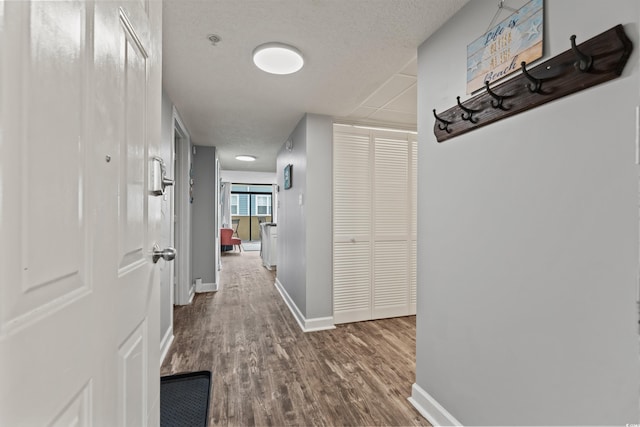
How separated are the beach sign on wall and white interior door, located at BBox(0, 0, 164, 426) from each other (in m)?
1.37

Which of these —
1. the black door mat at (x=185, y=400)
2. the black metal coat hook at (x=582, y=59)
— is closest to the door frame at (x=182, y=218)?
the black door mat at (x=185, y=400)

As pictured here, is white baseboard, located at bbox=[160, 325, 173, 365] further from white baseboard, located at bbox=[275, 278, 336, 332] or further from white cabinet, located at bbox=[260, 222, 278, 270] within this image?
white cabinet, located at bbox=[260, 222, 278, 270]

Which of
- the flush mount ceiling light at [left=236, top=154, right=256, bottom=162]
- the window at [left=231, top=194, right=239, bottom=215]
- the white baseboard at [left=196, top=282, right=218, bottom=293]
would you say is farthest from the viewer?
the window at [left=231, top=194, right=239, bottom=215]

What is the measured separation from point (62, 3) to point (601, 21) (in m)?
1.41

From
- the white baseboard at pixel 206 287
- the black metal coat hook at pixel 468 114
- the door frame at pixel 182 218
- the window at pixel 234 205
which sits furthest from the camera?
the window at pixel 234 205

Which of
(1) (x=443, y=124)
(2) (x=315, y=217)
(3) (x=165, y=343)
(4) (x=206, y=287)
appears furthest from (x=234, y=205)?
(1) (x=443, y=124)

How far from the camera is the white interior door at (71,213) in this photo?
0.36 meters

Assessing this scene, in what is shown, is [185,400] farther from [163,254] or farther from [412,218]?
[412,218]

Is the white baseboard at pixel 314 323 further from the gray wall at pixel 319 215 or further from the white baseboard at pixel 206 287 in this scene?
the white baseboard at pixel 206 287

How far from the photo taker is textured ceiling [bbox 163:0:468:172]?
58.7 inches

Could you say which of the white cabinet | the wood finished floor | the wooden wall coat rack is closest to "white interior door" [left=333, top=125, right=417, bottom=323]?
the wood finished floor

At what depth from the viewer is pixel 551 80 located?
1.06 metres

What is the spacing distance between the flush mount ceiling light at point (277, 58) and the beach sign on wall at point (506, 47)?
102 cm

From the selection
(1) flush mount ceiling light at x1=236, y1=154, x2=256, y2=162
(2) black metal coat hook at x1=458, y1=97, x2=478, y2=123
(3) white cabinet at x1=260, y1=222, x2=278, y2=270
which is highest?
(1) flush mount ceiling light at x1=236, y1=154, x2=256, y2=162
